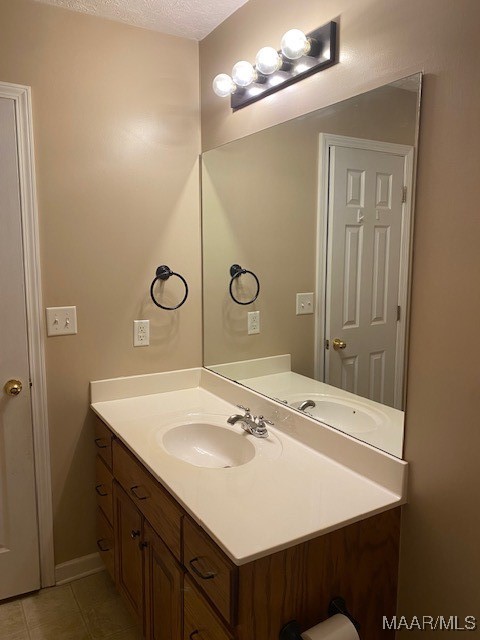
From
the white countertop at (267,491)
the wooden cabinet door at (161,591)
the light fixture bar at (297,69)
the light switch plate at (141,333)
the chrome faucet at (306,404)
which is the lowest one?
the wooden cabinet door at (161,591)

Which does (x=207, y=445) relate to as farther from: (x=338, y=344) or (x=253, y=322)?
(x=338, y=344)

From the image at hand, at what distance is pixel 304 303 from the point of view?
5.83ft

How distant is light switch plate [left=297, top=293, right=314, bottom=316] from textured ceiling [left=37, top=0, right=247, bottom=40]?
115 centimetres

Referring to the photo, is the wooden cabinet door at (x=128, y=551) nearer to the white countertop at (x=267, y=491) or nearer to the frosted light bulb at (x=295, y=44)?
the white countertop at (x=267, y=491)

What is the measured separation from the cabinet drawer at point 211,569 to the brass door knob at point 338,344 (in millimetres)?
722

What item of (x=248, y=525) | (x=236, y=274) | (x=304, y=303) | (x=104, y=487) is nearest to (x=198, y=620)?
(x=248, y=525)

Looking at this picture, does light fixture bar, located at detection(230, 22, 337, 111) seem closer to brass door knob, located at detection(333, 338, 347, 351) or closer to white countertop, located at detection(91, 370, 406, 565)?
brass door knob, located at detection(333, 338, 347, 351)

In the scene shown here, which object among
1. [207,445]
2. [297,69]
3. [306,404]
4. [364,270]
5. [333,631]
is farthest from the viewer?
[207,445]

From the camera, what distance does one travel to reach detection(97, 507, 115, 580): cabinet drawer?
1.99m

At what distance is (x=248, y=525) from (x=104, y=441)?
101cm

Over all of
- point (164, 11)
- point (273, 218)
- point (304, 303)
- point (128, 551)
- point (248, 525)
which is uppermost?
point (164, 11)

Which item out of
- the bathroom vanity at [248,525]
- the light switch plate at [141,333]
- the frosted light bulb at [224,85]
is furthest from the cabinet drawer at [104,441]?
the frosted light bulb at [224,85]

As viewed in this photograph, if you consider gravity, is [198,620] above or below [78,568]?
above

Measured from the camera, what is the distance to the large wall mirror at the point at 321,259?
136 cm
